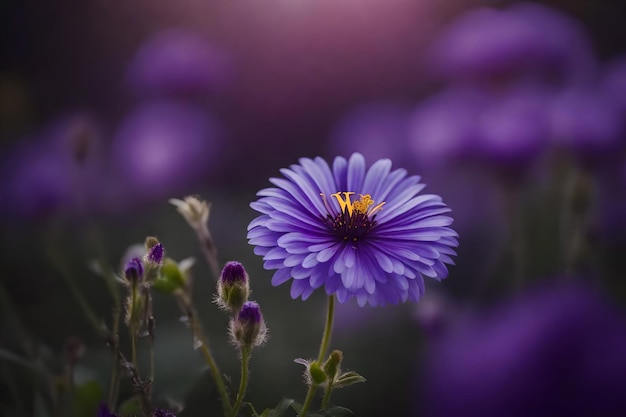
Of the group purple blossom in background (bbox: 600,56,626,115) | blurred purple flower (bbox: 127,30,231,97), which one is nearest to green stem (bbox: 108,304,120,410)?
purple blossom in background (bbox: 600,56,626,115)

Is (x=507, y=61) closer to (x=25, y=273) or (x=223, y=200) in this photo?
(x=223, y=200)

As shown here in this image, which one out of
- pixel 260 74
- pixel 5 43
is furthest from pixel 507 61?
pixel 5 43

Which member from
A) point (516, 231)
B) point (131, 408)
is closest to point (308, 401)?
Result: point (131, 408)

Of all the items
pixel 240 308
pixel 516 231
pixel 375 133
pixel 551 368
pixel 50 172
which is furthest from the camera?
pixel 375 133

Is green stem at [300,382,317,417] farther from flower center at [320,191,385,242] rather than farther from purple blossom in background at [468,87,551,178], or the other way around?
purple blossom in background at [468,87,551,178]

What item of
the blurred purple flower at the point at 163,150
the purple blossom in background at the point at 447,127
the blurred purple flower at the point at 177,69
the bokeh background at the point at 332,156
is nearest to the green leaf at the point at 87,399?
the bokeh background at the point at 332,156

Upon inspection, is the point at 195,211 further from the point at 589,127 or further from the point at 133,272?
the point at 589,127
